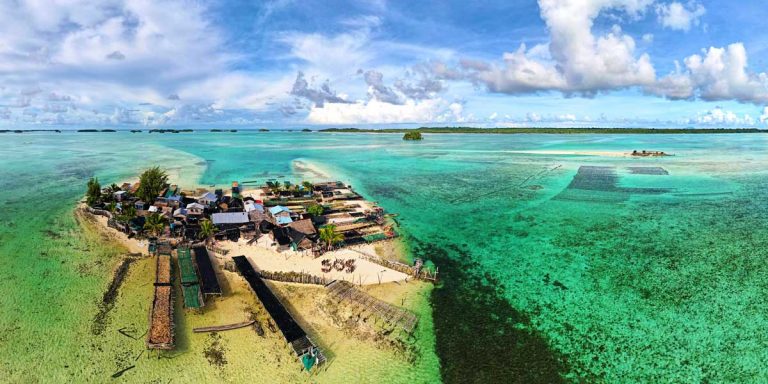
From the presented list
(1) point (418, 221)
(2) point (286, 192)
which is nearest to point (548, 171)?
(1) point (418, 221)

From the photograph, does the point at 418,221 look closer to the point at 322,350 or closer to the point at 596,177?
the point at 322,350

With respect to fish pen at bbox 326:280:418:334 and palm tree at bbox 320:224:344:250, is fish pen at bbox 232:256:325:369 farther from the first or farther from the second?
palm tree at bbox 320:224:344:250

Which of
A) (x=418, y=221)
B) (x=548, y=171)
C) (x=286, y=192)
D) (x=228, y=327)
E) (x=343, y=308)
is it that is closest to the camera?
(x=228, y=327)

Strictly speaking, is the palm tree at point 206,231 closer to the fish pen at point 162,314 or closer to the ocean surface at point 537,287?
the fish pen at point 162,314

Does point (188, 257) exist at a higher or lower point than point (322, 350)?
higher

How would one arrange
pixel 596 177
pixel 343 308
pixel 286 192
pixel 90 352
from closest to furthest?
pixel 90 352, pixel 343 308, pixel 286 192, pixel 596 177

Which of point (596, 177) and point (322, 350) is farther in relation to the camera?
point (596, 177)
